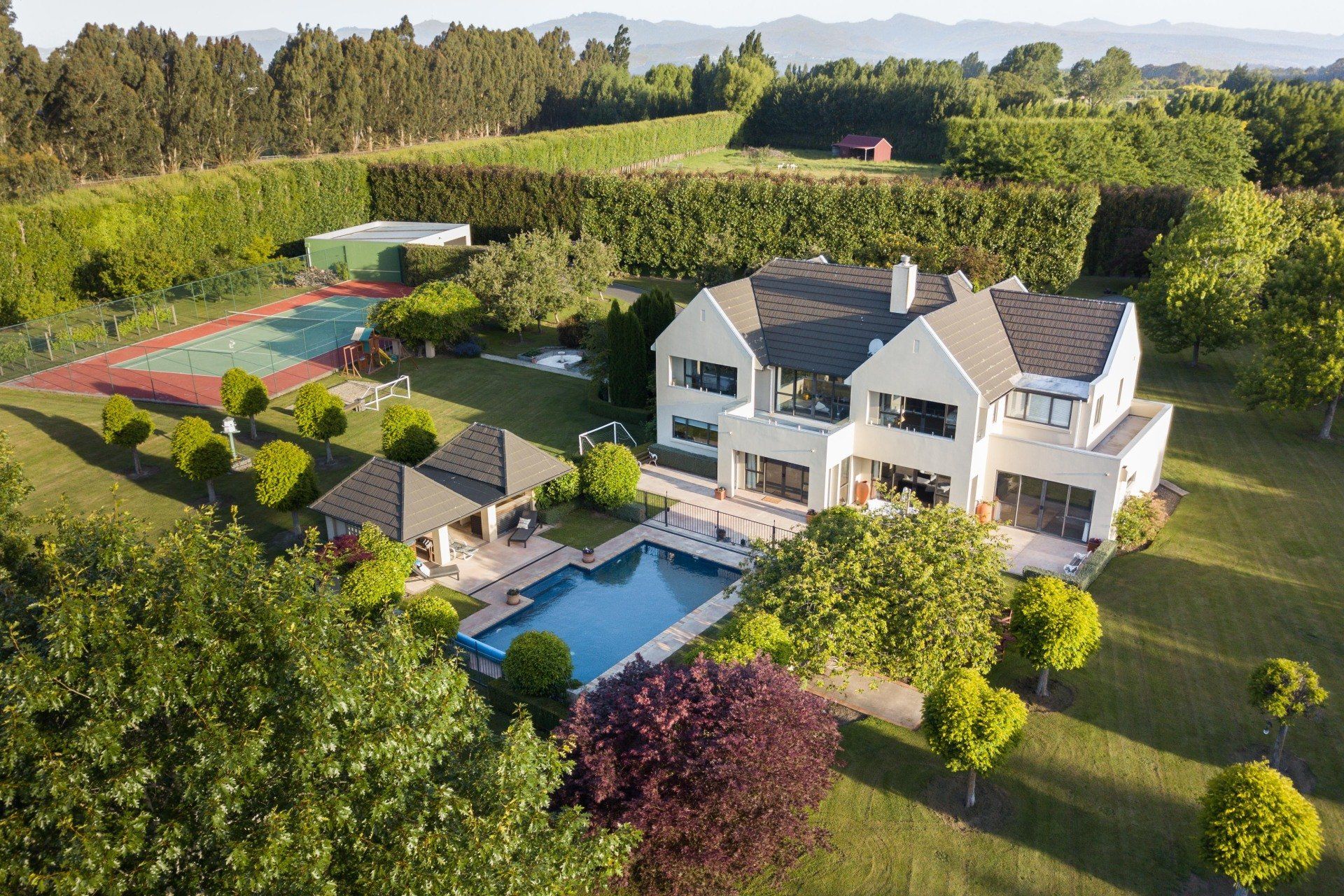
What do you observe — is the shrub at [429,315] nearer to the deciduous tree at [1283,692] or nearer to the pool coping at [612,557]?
the pool coping at [612,557]

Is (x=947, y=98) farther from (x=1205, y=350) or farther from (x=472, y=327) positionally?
(x=472, y=327)

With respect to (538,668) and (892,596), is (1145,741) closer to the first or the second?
(892,596)

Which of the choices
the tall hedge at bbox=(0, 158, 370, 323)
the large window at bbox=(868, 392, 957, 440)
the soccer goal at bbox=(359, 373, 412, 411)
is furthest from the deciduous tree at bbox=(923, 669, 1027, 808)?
the tall hedge at bbox=(0, 158, 370, 323)

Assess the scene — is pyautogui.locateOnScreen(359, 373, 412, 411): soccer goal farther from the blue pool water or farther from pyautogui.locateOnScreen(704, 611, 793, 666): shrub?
pyautogui.locateOnScreen(704, 611, 793, 666): shrub

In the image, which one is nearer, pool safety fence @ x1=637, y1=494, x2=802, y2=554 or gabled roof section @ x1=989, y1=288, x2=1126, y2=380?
pool safety fence @ x1=637, y1=494, x2=802, y2=554

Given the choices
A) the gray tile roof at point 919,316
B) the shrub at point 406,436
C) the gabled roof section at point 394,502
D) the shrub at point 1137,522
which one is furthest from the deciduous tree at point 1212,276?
the gabled roof section at point 394,502
